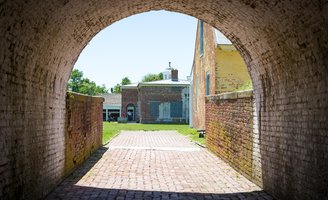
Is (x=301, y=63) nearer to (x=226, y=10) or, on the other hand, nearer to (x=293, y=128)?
(x=293, y=128)

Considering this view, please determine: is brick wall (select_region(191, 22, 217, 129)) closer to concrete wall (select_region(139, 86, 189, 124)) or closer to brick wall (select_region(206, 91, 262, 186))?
brick wall (select_region(206, 91, 262, 186))

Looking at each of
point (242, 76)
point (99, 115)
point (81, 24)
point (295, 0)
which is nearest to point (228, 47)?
point (242, 76)

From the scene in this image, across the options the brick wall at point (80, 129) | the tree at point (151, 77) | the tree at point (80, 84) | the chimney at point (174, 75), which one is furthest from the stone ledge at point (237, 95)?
the tree at point (151, 77)

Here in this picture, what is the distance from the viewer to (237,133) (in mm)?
11172

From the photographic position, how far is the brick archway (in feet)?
18.3

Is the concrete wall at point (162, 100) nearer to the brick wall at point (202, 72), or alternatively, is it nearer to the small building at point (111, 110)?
the small building at point (111, 110)

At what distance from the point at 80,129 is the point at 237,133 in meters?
4.24

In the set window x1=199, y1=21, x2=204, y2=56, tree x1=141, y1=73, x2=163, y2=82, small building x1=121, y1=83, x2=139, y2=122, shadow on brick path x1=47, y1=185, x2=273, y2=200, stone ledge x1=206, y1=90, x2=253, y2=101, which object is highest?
tree x1=141, y1=73, x2=163, y2=82

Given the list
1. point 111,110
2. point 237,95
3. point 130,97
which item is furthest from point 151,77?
point 237,95

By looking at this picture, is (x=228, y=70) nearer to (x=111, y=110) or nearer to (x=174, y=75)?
(x=174, y=75)

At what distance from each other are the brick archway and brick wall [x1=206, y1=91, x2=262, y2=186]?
0.66 m

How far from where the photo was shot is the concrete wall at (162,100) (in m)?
46.7

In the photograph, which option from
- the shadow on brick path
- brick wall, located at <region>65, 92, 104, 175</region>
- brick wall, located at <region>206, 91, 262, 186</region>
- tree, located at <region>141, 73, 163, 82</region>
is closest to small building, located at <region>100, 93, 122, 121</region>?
brick wall, located at <region>65, 92, 104, 175</region>

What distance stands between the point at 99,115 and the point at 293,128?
11672mm
